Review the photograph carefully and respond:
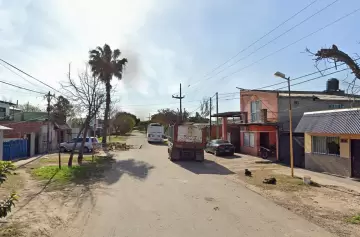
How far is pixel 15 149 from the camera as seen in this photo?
94.2 feet

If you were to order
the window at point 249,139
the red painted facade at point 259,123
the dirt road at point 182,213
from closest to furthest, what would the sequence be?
1. the dirt road at point 182,213
2. the red painted facade at point 259,123
3. the window at point 249,139

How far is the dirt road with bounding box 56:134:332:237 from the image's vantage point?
7.75m

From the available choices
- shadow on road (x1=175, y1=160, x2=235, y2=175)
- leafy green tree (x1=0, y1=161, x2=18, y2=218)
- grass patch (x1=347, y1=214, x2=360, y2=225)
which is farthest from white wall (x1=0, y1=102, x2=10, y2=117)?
grass patch (x1=347, y1=214, x2=360, y2=225)

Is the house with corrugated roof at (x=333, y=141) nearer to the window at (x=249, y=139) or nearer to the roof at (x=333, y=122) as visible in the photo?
the roof at (x=333, y=122)

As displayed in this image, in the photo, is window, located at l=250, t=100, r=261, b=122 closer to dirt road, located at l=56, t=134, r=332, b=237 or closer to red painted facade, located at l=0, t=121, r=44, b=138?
dirt road, located at l=56, t=134, r=332, b=237

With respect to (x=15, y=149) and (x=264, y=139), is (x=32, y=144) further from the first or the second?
(x=264, y=139)

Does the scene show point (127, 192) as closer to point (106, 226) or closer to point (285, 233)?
point (106, 226)

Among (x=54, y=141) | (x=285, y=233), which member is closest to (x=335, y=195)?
(x=285, y=233)

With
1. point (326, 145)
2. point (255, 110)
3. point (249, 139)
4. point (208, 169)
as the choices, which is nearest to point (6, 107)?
point (249, 139)

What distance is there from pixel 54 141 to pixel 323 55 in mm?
38154

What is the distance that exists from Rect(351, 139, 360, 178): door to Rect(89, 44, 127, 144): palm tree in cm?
2601

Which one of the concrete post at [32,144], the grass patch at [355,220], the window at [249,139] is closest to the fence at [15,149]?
the concrete post at [32,144]

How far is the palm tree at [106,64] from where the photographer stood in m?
39.0

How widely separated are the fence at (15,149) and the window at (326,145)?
22.8 m
